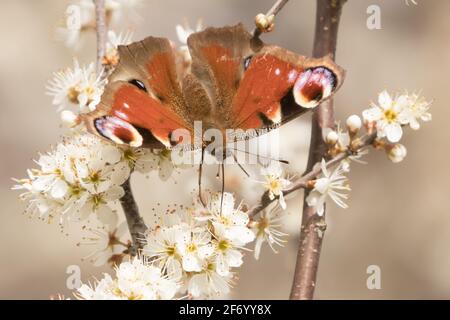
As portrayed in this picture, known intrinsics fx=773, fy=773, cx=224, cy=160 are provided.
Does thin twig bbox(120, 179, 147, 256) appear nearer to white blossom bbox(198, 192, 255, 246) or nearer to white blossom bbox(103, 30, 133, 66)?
white blossom bbox(198, 192, 255, 246)

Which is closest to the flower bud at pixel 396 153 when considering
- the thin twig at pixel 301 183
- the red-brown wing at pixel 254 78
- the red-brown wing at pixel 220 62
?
the thin twig at pixel 301 183

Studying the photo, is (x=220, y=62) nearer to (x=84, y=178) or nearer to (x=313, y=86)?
(x=313, y=86)

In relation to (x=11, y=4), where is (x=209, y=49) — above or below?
below

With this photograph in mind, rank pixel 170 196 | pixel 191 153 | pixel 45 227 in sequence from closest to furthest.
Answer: pixel 191 153, pixel 170 196, pixel 45 227

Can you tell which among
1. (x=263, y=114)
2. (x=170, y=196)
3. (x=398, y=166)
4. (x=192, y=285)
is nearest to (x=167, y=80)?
(x=263, y=114)

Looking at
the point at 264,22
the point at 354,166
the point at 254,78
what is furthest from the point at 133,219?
the point at 354,166

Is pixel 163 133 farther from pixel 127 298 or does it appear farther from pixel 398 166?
pixel 398 166
